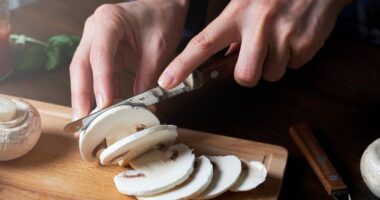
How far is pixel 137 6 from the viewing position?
4.94ft

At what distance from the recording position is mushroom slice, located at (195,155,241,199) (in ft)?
4.00

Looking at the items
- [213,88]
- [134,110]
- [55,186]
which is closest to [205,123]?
[213,88]

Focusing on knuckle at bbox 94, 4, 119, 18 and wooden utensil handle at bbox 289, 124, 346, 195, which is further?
knuckle at bbox 94, 4, 119, 18

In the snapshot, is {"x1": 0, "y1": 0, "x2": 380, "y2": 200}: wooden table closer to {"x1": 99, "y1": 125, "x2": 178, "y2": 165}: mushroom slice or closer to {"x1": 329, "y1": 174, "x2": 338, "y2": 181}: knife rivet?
{"x1": 329, "y1": 174, "x2": 338, "y2": 181}: knife rivet

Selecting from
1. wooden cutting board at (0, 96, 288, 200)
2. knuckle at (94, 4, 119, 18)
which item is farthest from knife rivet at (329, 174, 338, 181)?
knuckle at (94, 4, 119, 18)

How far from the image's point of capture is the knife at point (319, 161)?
125 centimetres

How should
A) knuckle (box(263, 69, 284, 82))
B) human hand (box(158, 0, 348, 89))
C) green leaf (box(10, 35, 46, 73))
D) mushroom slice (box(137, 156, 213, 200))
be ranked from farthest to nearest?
green leaf (box(10, 35, 46, 73))
knuckle (box(263, 69, 284, 82))
human hand (box(158, 0, 348, 89))
mushroom slice (box(137, 156, 213, 200))

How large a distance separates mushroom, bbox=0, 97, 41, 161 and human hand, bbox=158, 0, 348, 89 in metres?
0.30

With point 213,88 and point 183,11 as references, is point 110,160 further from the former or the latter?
point 183,11

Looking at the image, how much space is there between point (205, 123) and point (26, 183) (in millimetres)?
445

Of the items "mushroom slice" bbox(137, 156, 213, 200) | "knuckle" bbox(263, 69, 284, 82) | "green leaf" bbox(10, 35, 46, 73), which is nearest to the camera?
"mushroom slice" bbox(137, 156, 213, 200)

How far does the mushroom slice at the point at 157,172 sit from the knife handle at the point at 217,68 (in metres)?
0.17

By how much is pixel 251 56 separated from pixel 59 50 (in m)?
0.56

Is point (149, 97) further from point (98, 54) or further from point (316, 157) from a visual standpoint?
point (316, 157)
